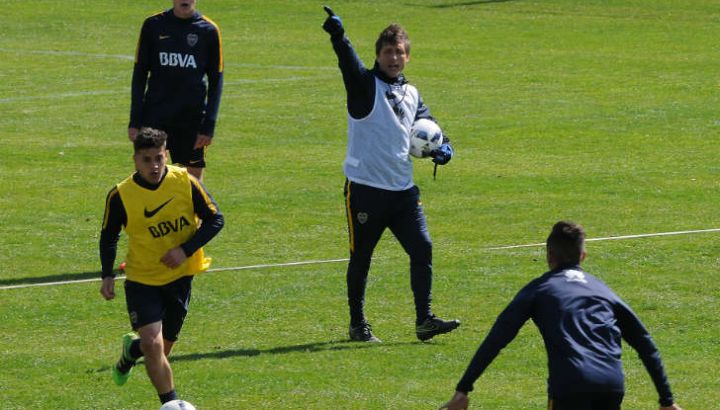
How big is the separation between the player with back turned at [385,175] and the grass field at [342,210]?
0.43 meters

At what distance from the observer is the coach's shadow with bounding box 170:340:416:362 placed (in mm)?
10992

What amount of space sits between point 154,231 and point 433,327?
269cm

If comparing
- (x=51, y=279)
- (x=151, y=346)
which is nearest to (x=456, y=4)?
(x=51, y=279)

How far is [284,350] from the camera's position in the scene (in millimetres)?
11180

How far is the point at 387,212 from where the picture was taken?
36.8ft

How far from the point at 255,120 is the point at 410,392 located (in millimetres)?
13835

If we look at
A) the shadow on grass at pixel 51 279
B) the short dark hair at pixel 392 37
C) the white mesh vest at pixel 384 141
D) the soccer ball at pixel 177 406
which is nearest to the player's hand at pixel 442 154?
the white mesh vest at pixel 384 141

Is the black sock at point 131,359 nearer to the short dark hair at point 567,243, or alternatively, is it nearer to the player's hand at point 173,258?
the player's hand at point 173,258

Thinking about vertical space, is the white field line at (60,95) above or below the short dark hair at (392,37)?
below

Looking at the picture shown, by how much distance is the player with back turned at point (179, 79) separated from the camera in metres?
13.1

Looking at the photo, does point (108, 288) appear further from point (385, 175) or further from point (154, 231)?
point (385, 175)

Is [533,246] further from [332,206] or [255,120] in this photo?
[255,120]

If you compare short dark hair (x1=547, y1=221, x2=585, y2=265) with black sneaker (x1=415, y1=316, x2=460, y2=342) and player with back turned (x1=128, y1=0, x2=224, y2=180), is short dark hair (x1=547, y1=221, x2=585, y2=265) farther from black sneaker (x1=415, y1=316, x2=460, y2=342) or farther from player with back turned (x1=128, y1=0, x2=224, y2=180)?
player with back turned (x1=128, y1=0, x2=224, y2=180)

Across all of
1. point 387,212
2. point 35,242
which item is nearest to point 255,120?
point 35,242
